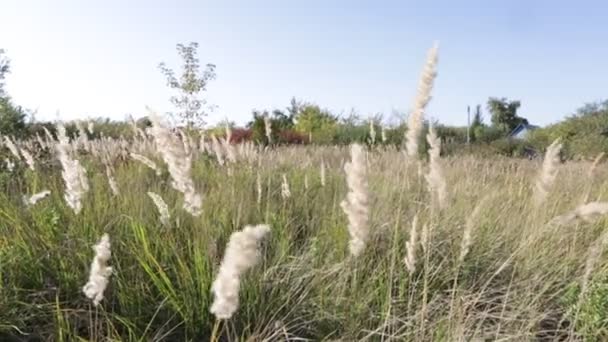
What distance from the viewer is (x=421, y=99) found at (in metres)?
2.16

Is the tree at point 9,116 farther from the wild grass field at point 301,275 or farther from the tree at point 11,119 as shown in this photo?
the wild grass field at point 301,275

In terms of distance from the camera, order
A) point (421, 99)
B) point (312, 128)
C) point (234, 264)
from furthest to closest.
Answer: point (312, 128)
point (421, 99)
point (234, 264)

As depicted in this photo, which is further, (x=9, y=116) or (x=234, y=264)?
(x=9, y=116)

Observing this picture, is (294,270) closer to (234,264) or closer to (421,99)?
(421,99)

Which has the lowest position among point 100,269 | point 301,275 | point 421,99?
point 301,275

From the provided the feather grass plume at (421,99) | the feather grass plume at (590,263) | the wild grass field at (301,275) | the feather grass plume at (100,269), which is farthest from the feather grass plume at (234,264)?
the feather grass plume at (590,263)

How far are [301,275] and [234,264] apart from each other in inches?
65.2

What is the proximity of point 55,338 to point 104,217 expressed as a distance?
3.03ft

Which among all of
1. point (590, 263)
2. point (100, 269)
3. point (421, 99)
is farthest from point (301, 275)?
point (100, 269)

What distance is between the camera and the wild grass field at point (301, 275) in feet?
6.89

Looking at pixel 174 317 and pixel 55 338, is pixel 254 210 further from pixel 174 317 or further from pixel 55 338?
pixel 55 338

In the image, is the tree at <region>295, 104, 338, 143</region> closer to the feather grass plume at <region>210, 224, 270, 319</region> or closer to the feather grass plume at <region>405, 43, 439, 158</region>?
the feather grass plume at <region>405, 43, 439, 158</region>

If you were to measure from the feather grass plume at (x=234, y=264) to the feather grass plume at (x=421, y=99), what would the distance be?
1342 millimetres

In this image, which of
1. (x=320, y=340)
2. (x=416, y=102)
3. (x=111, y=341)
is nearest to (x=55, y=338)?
(x=111, y=341)
